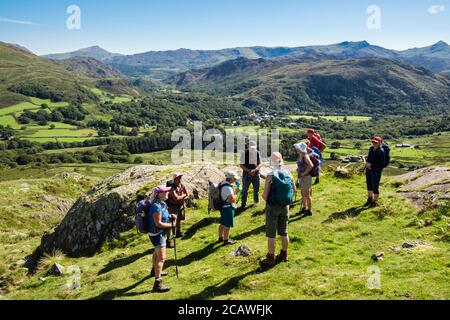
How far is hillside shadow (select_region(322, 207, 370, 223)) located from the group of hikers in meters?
0.65

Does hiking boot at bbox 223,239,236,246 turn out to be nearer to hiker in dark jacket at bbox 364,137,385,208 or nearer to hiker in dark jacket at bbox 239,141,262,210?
hiker in dark jacket at bbox 239,141,262,210

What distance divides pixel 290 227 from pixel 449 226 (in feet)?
20.2

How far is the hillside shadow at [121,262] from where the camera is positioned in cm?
1594

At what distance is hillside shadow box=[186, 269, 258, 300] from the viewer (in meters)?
11.4

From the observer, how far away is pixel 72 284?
49.6ft

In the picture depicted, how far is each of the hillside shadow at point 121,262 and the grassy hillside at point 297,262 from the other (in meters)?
0.05

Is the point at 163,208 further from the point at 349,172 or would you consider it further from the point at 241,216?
the point at 349,172

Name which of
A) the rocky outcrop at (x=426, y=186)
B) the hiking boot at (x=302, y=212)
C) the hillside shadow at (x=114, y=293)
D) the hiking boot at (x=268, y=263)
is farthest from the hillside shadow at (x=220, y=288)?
the rocky outcrop at (x=426, y=186)

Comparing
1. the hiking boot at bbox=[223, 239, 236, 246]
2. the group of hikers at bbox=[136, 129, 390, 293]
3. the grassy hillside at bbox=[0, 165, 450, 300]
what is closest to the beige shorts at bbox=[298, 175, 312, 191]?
the group of hikers at bbox=[136, 129, 390, 293]

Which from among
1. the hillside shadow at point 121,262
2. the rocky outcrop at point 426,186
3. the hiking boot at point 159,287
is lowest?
the hillside shadow at point 121,262

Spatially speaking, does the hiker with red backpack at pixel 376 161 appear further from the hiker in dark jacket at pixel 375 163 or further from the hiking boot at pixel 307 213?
the hiking boot at pixel 307 213

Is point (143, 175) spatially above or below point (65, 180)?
above

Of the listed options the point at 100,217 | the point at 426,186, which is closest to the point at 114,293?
the point at 100,217

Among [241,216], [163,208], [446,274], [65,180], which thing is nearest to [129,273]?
[163,208]
